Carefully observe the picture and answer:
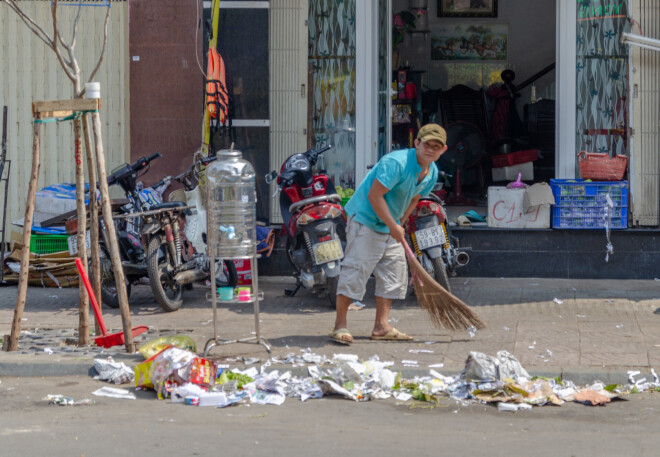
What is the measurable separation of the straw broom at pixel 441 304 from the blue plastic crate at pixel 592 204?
3.06 metres

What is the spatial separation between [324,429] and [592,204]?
17.4 ft

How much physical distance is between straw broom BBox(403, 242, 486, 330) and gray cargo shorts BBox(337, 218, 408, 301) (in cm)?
37

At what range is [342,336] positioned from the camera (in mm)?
7863

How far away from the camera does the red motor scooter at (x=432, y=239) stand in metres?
9.09

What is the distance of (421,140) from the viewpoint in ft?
24.9

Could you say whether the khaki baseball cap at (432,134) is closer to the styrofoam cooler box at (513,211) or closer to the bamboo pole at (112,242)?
the bamboo pole at (112,242)

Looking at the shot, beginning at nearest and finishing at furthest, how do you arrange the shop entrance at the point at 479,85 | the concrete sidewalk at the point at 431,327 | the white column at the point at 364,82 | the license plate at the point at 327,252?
the concrete sidewalk at the point at 431,327
the license plate at the point at 327,252
the white column at the point at 364,82
the shop entrance at the point at 479,85

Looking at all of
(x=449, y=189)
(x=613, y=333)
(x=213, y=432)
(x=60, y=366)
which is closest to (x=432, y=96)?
(x=449, y=189)

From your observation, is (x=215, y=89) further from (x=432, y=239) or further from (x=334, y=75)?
(x=432, y=239)

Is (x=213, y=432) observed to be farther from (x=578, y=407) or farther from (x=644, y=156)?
(x=644, y=156)

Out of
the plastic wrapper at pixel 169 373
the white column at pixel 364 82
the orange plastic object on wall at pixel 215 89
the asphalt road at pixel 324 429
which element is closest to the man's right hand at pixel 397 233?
the asphalt road at pixel 324 429

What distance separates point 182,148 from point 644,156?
4.81 meters

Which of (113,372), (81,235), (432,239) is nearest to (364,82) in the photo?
(432,239)

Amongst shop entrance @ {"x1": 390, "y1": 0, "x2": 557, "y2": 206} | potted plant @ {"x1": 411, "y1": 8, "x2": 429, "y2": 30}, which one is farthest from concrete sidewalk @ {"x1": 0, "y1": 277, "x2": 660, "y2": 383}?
potted plant @ {"x1": 411, "y1": 8, "x2": 429, "y2": 30}
